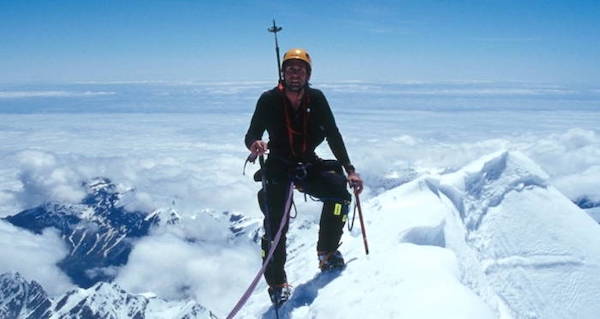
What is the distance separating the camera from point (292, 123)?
21.9ft

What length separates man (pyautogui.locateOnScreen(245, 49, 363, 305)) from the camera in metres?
6.65

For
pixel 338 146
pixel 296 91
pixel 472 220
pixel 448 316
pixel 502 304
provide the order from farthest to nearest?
1. pixel 472 220
2. pixel 502 304
3. pixel 338 146
4. pixel 296 91
5. pixel 448 316

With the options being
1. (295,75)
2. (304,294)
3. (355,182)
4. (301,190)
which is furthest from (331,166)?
(304,294)

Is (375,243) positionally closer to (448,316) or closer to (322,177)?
(322,177)

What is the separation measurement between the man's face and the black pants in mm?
1221

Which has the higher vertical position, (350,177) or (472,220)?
(350,177)

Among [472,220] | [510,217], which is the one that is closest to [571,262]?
[510,217]

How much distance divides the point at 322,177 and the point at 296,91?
1421 millimetres

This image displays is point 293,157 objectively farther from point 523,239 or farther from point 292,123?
point 523,239

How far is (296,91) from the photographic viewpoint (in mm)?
6535

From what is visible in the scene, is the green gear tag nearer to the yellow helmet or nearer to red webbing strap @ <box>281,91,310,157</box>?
red webbing strap @ <box>281,91,310,157</box>

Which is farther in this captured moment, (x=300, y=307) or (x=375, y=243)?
(x=375, y=243)

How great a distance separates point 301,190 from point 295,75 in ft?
6.00

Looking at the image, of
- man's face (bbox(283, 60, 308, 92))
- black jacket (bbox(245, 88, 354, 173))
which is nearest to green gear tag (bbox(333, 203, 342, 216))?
black jacket (bbox(245, 88, 354, 173))
